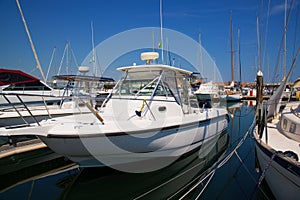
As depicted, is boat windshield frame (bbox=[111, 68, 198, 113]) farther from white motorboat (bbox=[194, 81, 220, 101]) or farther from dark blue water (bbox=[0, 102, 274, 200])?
white motorboat (bbox=[194, 81, 220, 101])

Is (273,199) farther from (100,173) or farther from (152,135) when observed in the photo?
(100,173)

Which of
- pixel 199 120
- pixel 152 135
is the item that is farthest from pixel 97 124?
pixel 199 120

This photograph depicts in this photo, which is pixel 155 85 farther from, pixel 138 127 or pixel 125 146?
pixel 125 146

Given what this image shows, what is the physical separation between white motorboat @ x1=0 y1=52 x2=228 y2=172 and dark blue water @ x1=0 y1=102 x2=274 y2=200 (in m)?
0.43

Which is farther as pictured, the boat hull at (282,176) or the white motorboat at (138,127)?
the white motorboat at (138,127)

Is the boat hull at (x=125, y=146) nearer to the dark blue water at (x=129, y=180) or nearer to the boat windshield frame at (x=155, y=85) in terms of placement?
the dark blue water at (x=129, y=180)

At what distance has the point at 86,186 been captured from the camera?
5.11 metres

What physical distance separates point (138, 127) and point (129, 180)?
1.51m

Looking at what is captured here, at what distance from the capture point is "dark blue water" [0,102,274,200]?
4749 millimetres

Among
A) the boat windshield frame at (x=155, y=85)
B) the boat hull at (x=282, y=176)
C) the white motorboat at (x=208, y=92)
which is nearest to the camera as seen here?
the boat hull at (x=282, y=176)

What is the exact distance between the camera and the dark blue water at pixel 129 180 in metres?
4.75

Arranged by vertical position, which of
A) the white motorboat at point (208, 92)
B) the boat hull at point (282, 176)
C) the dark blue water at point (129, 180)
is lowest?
the dark blue water at point (129, 180)

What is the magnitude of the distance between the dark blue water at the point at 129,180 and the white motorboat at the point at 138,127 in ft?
1.40

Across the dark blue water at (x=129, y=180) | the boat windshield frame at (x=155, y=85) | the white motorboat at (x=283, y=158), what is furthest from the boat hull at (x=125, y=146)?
the white motorboat at (x=283, y=158)
